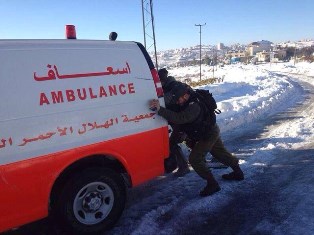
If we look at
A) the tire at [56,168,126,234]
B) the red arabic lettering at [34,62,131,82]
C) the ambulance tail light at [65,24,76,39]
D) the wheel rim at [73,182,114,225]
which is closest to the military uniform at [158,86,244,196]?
the red arabic lettering at [34,62,131,82]

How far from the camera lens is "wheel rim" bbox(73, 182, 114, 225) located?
398 centimetres

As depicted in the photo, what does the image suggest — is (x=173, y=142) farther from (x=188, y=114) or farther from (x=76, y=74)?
(x=76, y=74)

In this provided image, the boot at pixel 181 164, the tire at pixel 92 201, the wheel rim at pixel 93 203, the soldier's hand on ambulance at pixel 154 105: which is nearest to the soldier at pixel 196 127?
the soldier's hand on ambulance at pixel 154 105

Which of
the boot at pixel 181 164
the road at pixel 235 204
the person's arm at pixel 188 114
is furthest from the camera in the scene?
the boot at pixel 181 164

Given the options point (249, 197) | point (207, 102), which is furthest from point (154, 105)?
point (249, 197)

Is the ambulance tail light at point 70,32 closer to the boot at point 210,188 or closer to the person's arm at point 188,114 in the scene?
the person's arm at point 188,114

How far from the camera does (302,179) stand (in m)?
5.50

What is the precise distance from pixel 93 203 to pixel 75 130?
92cm

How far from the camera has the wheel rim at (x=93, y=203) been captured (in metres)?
3.98

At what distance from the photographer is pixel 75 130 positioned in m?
3.78

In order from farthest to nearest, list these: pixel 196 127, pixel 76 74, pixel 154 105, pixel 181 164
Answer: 1. pixel 181 164
2. pixel 196 127
3. pixel 154 105
4. pixel 76 74

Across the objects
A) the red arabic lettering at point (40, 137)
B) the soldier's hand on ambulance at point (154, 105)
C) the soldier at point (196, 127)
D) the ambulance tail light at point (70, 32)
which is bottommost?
the soldier at point (196, 127)

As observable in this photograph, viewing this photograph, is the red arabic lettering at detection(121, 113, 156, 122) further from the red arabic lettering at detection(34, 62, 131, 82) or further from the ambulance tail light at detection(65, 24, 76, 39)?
the ambulance tail light at detection(65, 24, 76, 39)

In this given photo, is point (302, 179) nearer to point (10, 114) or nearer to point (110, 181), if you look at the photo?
point (110, 181)
